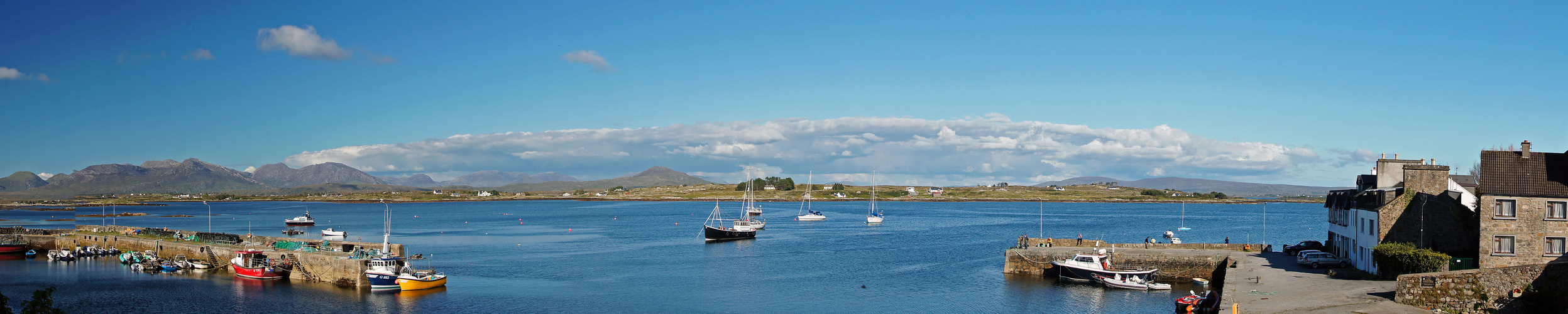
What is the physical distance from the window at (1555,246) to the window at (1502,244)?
1.35 m

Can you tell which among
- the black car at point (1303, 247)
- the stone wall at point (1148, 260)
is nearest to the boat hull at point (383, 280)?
the stone wall at point (1148, 260)

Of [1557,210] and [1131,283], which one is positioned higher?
[1557,210]

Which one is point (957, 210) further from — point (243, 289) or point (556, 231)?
point (243, 289)

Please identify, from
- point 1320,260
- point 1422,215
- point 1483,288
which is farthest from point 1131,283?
point 1483,288

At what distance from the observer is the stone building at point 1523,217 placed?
34.2 m

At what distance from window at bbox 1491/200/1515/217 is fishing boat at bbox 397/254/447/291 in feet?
161

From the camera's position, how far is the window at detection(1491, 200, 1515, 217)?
34.5 m

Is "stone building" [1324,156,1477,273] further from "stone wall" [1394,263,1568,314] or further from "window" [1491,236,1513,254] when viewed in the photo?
"stone wall" [1394,263,1568,314]

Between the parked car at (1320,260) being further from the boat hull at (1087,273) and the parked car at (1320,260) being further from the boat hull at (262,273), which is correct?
the boat hull at (262,273)

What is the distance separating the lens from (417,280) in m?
48.1

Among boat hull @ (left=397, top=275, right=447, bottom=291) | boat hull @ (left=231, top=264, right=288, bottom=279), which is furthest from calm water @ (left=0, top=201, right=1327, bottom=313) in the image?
boat hull @ (left=231, top=264, right=288, bottom=279)

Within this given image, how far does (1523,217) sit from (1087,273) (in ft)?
64.1

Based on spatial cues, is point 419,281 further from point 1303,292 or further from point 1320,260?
point 1320,260

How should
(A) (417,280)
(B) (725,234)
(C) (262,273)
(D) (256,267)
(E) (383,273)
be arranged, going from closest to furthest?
1. (E) (383,273)
2. (A) (417,280)
3. (C) (262,273)
4. (D) (256,267)
5. (B) (725,234)
